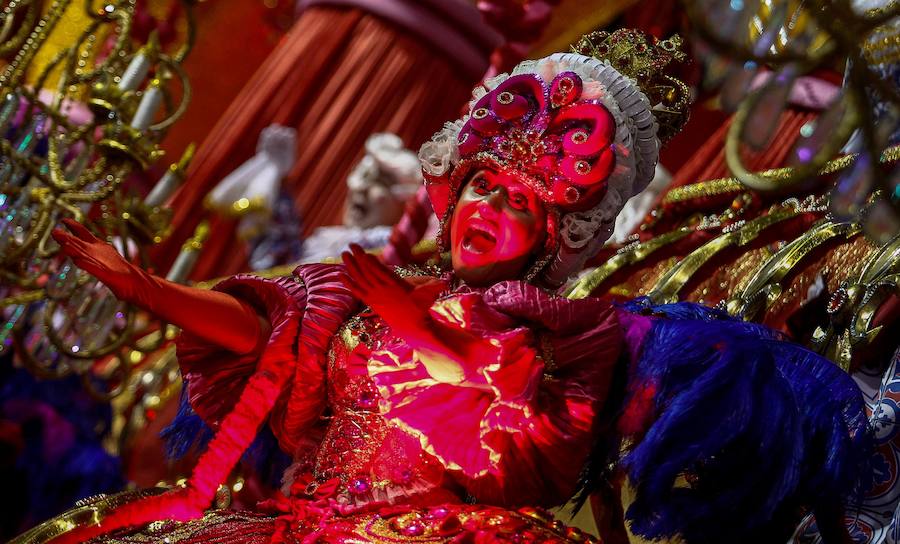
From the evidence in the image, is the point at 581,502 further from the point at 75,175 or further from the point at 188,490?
the point at 75,175

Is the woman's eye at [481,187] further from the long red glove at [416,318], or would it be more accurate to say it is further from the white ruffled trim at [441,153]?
the long red glove at [416,318]

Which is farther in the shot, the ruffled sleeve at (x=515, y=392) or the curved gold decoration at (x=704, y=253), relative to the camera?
the curved gold decoration at (x=704, y=253)

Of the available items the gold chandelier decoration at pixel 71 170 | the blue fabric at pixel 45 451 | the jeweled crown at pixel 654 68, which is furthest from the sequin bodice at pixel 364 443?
the blue fabric at pixel 45 451

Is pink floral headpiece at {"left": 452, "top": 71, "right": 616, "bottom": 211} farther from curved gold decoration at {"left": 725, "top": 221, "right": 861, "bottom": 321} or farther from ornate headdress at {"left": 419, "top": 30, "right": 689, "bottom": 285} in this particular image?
curved gold decoration at {"left": 725, "top": 221, "right": 861, "bottom": 321}

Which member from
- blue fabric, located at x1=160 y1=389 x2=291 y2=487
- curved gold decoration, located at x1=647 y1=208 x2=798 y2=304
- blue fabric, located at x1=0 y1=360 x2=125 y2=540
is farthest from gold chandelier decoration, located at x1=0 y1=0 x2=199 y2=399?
curved gold decoration, located at x1=647 y1=208 x2=798 y2=304

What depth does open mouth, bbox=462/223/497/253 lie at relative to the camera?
125 cm

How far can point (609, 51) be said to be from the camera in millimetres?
1353

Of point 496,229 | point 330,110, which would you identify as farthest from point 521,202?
point 330,110

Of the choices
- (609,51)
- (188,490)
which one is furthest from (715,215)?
(188,490)

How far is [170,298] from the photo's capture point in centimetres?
114

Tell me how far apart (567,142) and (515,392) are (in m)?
0.30

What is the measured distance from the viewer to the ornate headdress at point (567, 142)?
1.23 meters

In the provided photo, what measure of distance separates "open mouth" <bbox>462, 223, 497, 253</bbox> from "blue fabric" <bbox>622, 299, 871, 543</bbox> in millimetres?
247

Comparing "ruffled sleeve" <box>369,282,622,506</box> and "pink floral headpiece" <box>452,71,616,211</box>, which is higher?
"pink floral headpiece" <box>452,71,616,211</box>
